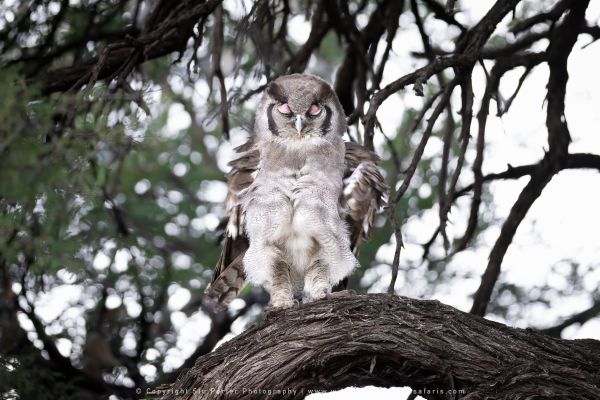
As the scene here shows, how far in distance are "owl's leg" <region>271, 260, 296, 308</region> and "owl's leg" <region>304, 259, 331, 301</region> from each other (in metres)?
0.10

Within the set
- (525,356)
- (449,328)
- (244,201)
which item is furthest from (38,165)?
(525,356)

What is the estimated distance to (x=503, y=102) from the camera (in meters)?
6.04

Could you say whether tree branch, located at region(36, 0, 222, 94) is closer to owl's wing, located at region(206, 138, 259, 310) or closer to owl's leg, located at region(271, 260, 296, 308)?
owl's wing, located at region(206, 138, 259, 310)

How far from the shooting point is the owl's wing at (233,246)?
5340mm

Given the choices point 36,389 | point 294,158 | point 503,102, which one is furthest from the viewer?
point 503,102

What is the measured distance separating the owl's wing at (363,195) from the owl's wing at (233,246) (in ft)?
1.88

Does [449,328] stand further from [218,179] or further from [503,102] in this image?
[218,179]

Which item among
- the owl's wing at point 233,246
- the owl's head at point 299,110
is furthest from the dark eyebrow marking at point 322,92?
the owl's wing at point 233,246

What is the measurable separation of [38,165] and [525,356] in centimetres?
233

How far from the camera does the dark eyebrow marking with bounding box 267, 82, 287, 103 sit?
5.24 meters

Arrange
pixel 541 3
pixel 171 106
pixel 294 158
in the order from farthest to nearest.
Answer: pixel 171 106 < pixel 541 3 < pixel 294 158

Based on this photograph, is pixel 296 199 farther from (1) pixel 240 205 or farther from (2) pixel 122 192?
(2) pixel 122 192

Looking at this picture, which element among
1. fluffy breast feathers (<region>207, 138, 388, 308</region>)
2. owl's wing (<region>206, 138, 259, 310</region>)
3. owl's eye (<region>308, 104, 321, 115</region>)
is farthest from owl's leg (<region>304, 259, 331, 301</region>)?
owl's eye (<region>308, 104, 321, 115</region>)

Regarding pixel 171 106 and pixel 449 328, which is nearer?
pixel 449 328
